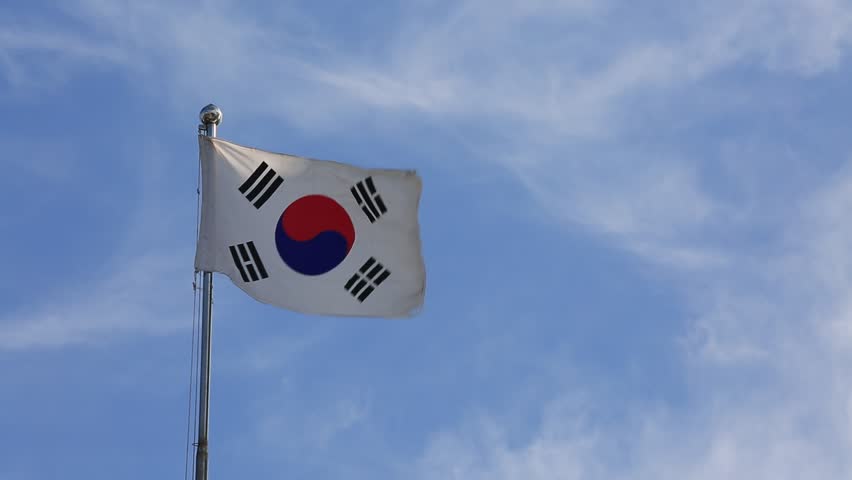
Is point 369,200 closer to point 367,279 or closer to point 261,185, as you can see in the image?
point 367,279

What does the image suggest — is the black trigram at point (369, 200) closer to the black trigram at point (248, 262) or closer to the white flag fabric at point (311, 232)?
the white flag fabric at point (311, 232)

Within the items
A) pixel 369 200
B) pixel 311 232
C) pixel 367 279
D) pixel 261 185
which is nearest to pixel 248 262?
pixel 311 232

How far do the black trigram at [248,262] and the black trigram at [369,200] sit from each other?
2589 millimetres

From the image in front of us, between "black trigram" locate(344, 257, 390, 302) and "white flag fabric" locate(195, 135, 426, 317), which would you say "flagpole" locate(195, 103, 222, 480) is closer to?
"white flag fabric" locate(195, 135, 426, 317)

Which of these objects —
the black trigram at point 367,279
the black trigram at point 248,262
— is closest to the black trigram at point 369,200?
the black trigram at point 367,279

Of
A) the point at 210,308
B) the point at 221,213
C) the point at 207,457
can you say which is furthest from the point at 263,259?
the point at 207,457

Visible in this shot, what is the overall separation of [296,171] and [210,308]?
4.35 metres

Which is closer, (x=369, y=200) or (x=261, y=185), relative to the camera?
(x=261, y=185)

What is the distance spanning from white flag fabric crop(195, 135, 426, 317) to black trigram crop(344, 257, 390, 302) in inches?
0.7

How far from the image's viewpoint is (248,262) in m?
24.0

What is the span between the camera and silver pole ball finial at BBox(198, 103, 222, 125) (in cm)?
2402

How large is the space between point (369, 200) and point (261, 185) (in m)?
2.15

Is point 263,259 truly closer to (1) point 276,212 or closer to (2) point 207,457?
(1) point 276,212

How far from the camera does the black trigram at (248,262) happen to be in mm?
23750
